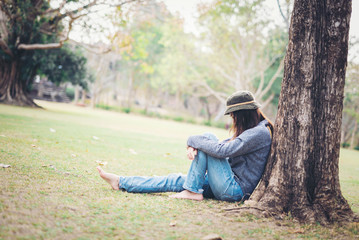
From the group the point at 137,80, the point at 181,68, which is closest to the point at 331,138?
the point at 181,68

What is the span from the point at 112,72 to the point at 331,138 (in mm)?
47303

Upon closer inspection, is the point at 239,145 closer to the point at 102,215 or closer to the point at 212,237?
the point at 212,237

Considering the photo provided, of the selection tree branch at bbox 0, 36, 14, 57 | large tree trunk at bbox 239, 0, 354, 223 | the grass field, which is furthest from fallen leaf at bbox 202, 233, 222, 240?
tree branch at bbox 0, 36, 14, 57

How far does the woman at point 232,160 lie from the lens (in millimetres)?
3156

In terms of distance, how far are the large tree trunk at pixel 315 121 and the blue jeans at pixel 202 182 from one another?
334mm

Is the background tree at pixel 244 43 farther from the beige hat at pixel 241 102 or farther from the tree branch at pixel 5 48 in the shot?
the beige hat at pixel 241 102

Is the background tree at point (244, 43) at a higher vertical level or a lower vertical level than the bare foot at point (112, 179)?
higher

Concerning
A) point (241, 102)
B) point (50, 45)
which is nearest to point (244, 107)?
point (241, 102)

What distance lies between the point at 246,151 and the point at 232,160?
0.30m

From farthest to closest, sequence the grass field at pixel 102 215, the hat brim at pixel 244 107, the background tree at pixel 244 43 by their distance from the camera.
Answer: the background tree at pixel 244 43 < the hat brim at pixel 244 107 < the grass field at pixel 102 215

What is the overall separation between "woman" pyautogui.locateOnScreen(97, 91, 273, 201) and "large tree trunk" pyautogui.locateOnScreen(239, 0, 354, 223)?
0.27m

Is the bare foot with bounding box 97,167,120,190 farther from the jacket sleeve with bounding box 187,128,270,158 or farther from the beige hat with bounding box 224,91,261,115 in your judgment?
the beige hat with bounding box 224,91,261,115

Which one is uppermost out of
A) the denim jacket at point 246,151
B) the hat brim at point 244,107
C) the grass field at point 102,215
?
the hat brim at point 244,107

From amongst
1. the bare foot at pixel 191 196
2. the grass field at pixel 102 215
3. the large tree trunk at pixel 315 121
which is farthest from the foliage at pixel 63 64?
the large tree trunk at pixel 315 121
